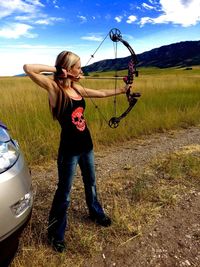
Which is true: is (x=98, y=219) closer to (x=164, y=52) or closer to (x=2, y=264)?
(x=2, y=264)

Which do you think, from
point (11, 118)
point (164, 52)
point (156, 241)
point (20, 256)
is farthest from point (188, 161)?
point (164, 52)

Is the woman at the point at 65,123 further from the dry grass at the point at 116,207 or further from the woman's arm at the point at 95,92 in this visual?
the dry grass at the point at 116,207

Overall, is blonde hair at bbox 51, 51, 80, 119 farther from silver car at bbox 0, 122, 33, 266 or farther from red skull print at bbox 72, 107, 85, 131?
silver car at bbox 0, 122, 33, 266

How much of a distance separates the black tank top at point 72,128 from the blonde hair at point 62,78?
4cm

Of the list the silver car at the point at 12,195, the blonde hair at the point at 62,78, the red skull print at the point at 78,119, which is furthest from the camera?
the red skull print at the point at 78,119

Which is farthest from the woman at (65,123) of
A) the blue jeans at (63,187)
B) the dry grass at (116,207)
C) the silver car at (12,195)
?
the silver car at (12,195)

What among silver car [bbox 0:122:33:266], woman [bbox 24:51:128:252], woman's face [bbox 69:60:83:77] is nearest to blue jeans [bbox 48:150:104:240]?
woman [bbox 24:51:128:252]

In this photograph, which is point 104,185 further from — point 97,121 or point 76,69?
point 97,121

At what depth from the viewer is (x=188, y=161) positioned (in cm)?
477

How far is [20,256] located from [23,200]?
0.73 m

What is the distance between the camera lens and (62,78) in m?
2.71

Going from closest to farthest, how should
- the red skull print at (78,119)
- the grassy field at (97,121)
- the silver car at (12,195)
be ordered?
the silver car at (12,195)
the red skull print at (78,119)
the grassy field at (97,121)

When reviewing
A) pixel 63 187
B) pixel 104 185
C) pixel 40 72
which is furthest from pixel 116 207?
pixel 40 72

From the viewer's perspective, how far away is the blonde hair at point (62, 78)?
8.75 feet
